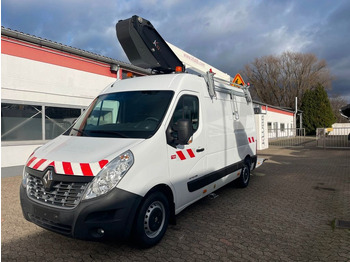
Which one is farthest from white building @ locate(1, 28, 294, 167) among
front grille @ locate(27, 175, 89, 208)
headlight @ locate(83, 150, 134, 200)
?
headlight @ locate(83, 150, 134, 200)

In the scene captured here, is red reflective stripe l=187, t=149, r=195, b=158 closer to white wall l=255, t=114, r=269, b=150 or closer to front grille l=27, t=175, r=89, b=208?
front grille l=27, t=175, r=89, b=208

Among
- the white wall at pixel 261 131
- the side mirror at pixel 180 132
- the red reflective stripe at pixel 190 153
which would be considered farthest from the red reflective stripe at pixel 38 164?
the white wall at pixel 261 131

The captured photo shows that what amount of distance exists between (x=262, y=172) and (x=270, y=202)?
3.46m

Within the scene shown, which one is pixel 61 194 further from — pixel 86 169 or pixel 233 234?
pixel 233 234

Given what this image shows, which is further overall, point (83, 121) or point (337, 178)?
point (337, 178)

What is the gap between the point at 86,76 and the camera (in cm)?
929

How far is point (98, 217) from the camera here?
2842mm

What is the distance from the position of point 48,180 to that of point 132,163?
1000 millimetres

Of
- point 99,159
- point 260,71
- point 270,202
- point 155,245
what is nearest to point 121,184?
point 99,159

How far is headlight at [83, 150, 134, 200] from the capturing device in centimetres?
282

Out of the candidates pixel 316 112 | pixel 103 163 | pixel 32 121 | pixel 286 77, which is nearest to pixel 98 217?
pixel 103 163

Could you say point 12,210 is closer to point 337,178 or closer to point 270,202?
point 270,202

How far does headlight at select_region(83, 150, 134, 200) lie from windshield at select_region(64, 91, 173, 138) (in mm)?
517

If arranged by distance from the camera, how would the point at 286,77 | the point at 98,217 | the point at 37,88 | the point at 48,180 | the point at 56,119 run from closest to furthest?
the point at 98,217, the point at 48,180, the point at 37,88, the point at 56,119, the point at 286,77
